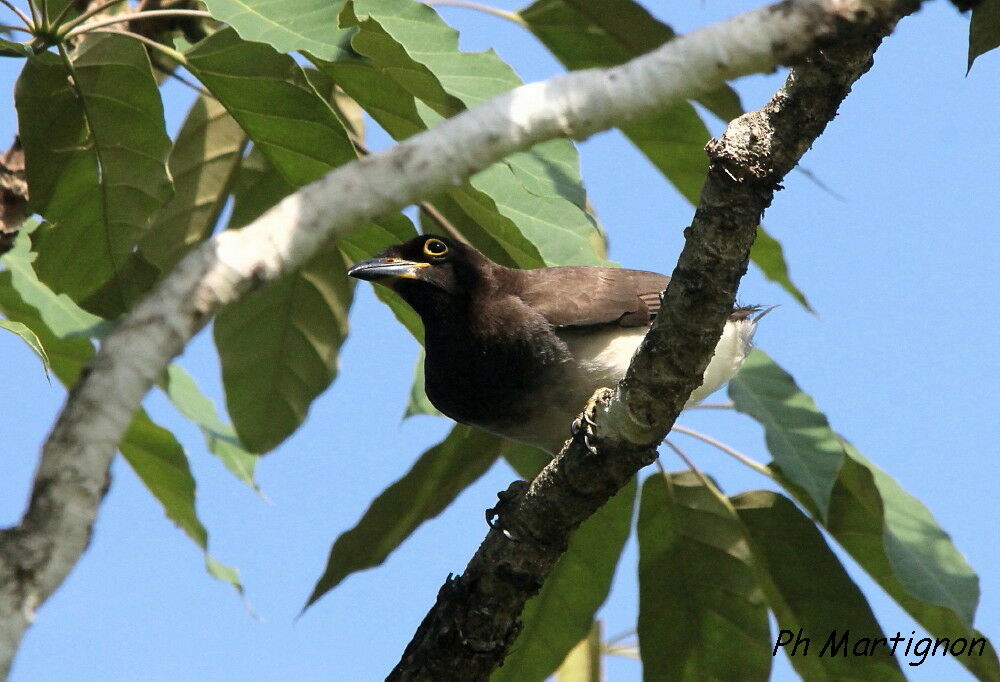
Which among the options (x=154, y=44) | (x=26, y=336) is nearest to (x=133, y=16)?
(x=154, y=44)

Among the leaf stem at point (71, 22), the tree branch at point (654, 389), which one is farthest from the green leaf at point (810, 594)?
the leaf stem at point (71, 22)

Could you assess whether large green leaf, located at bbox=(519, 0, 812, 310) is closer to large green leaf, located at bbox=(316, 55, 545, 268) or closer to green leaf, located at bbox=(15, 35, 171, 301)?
large green leaf, located at bbox=(316, 55, 545, 268)

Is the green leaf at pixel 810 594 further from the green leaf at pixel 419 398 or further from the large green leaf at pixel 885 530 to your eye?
the green leaf at pixel 419 398

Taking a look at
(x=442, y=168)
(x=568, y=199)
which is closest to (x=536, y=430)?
(x=568, y=199)

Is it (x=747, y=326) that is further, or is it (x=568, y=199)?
(x=747, y=326)

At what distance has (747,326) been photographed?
212 inches

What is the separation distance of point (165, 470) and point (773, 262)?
2342mm

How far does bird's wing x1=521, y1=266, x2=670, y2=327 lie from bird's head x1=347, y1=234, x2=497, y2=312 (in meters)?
0.23

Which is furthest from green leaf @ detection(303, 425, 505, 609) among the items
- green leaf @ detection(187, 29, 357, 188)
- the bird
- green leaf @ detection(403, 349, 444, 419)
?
green leaf @ detection(187, 29, 357, 188)

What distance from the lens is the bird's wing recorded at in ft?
15.3

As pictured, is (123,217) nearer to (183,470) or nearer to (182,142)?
(183,470)

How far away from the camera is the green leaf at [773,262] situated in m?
4.41

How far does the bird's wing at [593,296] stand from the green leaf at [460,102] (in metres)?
0.91

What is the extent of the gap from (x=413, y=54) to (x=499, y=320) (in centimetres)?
137
